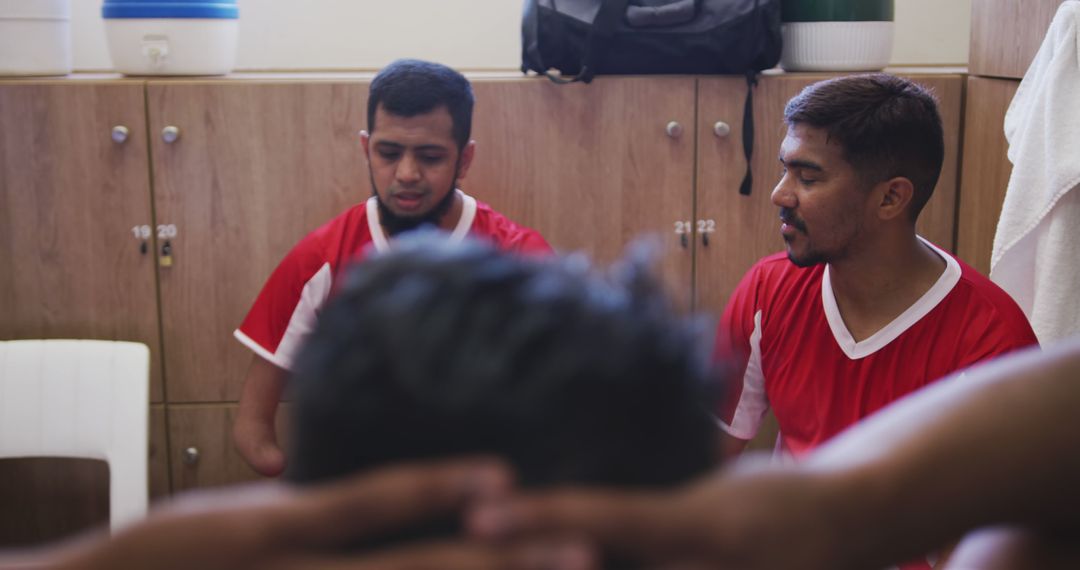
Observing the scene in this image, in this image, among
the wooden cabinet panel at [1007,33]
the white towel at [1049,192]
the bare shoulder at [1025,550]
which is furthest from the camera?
the wooden cabinet panel at [1007,33]

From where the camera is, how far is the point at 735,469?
503mm

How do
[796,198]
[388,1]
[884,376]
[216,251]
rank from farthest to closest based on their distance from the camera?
[388,1] < [216,251] < [796,198] < [884,376]

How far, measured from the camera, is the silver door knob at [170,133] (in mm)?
2336

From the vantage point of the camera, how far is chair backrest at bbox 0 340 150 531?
2.17 meters

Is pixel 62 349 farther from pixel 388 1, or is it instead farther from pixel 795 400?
pixel 795 400

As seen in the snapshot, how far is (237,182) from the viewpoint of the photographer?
7.80 feet

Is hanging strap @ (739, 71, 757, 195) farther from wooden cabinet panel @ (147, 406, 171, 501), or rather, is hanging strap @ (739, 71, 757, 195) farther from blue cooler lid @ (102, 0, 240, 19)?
wooden cabinet panel @ (147, 406, 171, 501)

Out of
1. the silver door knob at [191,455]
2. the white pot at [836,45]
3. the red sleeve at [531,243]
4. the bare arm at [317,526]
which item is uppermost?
the white pot at [836,45]

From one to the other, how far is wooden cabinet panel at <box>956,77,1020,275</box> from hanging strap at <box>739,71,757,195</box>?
18.0 inches

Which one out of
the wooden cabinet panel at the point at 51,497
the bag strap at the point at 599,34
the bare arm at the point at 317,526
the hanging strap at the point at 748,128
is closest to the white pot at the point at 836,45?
the hanging strap at the point at 748,128

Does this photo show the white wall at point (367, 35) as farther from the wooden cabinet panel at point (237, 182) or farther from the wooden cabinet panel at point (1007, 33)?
the wooden cabinet panel at point (1007, 33)

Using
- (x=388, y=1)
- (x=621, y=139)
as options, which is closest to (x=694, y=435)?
(x=621, y=139)

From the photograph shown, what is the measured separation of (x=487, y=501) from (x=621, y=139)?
6.59ft

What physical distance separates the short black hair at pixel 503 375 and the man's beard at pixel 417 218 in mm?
1652
